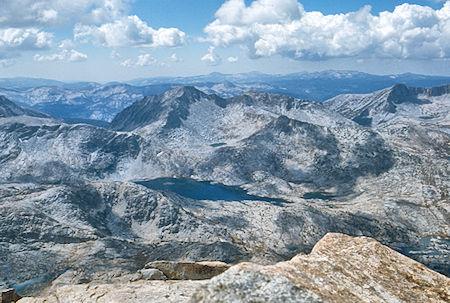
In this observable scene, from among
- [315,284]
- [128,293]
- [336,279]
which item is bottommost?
[128,293]

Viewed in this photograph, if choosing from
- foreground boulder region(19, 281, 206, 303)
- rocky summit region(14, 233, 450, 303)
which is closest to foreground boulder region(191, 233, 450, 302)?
rocky summit region(14, 233, 450, 303)

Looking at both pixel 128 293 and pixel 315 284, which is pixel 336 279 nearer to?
pixel 315 284

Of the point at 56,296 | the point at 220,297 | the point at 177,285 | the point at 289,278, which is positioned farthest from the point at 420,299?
the point at 56,296

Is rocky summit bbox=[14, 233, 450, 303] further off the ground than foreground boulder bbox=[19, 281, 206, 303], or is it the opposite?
rocky summit bbox=[14, 233, 450, 303]

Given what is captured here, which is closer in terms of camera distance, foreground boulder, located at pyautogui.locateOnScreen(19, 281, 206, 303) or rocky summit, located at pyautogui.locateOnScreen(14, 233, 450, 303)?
rocky summit, located at pyautogui.locateOnScreen(14, 233, 450, 303)

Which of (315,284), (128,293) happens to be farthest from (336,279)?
(128,293)

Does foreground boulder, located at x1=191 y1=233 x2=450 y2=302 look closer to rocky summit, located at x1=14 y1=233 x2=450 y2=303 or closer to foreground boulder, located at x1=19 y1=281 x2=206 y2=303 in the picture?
rocky summit, located at x1=14 y1=233 x2=450 y2=303

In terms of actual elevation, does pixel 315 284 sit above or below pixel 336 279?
above

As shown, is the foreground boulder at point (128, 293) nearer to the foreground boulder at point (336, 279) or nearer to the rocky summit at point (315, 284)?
the rocky summit at point (315, 284)
